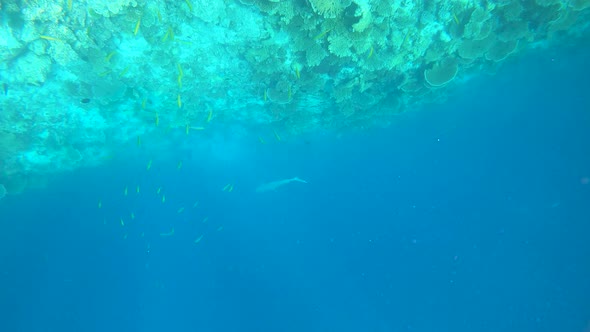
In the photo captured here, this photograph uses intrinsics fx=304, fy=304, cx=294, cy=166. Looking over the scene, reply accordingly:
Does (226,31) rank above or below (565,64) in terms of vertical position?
below

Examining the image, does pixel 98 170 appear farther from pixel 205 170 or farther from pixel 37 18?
pixel 37 18

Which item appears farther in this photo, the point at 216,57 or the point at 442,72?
the point at 442,72

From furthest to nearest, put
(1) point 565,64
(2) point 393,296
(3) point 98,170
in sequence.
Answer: (2) point 393,296
(1) point 565,64
(3) point 98,170

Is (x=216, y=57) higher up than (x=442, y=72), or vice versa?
(x=442, y=72)

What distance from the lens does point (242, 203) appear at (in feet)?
99.9

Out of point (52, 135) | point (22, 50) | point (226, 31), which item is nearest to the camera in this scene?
point (22, 50)

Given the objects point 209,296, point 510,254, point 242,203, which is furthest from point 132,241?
point 510,254

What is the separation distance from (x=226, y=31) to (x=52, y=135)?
8.48 m

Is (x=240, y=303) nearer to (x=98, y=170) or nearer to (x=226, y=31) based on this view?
(x=98, y=170)

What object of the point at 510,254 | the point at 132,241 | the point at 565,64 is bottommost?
the point at 510,254

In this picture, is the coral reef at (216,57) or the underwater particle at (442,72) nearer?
the coral reef at (216,57)

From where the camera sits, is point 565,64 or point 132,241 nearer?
point 565,64

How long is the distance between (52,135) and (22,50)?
5.21 meters

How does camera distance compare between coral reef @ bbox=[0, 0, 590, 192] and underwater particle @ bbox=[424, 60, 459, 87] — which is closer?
coral reef @ bbox=[0, 0, 590, 192]
